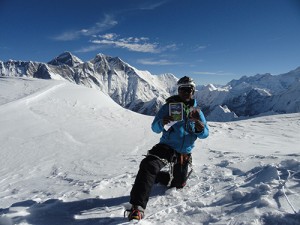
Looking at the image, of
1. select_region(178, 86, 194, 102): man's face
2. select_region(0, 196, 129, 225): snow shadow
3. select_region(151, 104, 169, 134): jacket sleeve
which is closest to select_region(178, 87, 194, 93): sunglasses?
select_region(178, 86, 194, 102): man's face

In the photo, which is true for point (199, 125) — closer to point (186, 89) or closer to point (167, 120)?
point (167, 120)

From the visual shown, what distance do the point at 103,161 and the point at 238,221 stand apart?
5.12m

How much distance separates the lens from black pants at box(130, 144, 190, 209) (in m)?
3.89

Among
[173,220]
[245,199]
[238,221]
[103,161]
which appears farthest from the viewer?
[103,161]

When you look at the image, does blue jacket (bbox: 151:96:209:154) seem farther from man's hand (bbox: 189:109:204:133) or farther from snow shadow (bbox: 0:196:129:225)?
snow shadow (bbox: 0:196:129:225)

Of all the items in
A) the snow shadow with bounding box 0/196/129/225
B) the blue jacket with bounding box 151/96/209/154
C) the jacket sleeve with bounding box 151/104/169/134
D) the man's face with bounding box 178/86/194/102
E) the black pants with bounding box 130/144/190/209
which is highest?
the man's face with bounding box 178/86/194/102

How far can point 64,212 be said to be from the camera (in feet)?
13.9

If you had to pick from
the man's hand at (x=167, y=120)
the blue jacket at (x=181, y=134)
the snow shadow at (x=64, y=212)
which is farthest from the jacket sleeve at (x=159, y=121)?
the snow shadow at (x=64, y=212)

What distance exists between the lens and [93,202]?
15.2 ft

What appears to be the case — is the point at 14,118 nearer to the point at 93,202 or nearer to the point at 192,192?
the point at 93,202

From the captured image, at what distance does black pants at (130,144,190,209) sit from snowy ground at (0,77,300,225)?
20cm

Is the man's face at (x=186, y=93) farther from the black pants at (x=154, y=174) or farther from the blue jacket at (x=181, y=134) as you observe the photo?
the black pants at (x=154, y=174)

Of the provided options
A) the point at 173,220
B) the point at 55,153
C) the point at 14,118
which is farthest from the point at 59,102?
the point at 173,220

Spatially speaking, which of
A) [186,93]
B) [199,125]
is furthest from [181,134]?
[186,93]
